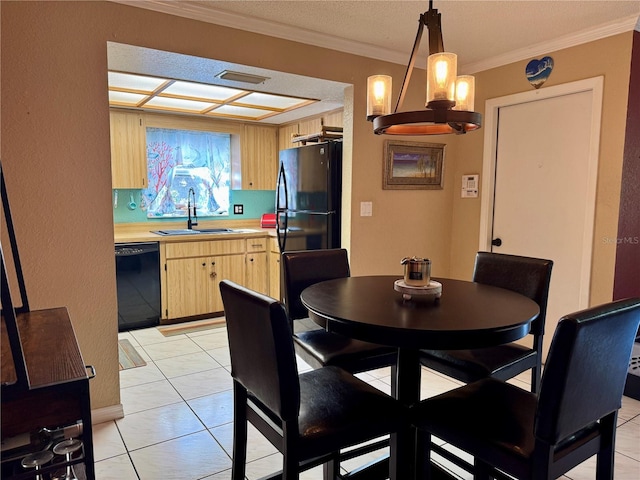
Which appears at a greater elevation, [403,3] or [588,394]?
[403,3]

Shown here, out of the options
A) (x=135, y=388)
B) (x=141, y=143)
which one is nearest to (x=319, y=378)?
(x=135, y=388)

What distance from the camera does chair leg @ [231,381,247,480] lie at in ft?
5.38

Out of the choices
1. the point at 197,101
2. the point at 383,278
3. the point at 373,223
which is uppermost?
the point at 197,101

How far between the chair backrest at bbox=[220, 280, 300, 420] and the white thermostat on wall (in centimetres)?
277

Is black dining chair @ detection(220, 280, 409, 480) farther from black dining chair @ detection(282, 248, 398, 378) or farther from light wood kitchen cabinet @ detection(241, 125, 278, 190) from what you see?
light wood kitchen cabinet @ detection(241, 125, 278, 190)

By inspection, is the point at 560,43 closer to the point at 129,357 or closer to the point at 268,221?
the point at 268,221

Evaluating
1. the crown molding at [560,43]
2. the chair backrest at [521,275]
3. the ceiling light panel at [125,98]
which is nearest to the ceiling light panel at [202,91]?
the ceiling light panel at [125,98]

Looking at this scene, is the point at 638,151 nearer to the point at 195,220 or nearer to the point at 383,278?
the point at 383,278

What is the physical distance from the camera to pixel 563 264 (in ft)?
10.4

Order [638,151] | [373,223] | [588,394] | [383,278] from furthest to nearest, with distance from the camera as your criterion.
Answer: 1. [373,223]
2. [638,151]
3. [383,278]
4. [588,394]

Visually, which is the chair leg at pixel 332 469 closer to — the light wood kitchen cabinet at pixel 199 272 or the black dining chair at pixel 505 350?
the black dining chair at pixel 505 350

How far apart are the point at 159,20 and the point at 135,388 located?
2263 mm

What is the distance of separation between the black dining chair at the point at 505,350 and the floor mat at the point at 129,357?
87.7 inches

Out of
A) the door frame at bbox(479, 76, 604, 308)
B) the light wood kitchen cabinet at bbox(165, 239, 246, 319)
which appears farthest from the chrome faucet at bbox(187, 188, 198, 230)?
the door frame at bbox(479, 76, 604, 308)
